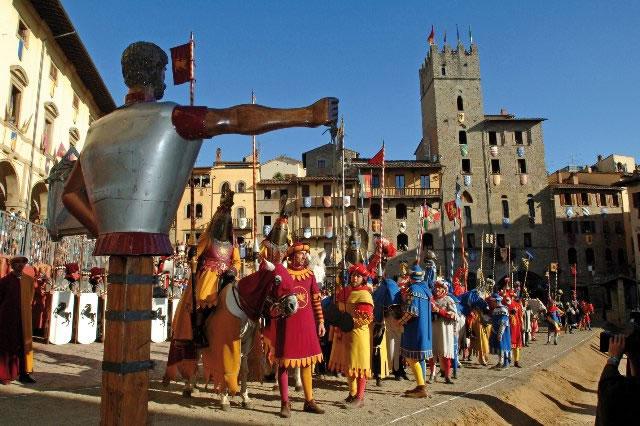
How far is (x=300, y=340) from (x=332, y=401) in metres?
1.62

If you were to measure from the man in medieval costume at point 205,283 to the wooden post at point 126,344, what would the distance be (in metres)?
4.40

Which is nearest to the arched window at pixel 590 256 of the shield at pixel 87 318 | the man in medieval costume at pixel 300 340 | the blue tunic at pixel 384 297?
the blue tunic at pixel 384 297

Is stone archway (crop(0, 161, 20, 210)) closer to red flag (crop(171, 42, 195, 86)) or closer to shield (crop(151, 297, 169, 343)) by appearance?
shield (crop(151, 297, 169, 343))

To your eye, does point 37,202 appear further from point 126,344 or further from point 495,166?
point 495,166

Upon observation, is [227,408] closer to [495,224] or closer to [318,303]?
[318,303]

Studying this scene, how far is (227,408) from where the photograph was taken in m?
6.65

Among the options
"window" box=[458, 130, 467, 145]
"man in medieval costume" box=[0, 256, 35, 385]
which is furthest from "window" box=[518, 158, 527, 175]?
"man in medieval costume" box=[0, 256, 35, 385]

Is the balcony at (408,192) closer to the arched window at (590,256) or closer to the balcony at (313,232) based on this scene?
the balcony at (313,232)

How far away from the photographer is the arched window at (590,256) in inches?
1957

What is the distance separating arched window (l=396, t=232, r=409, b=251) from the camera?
→ 48.8 m

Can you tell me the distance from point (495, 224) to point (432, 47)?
21931 mm

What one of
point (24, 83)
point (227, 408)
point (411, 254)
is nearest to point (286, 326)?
point (227, 408)

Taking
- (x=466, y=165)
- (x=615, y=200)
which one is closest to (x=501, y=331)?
(x=466, y=165)

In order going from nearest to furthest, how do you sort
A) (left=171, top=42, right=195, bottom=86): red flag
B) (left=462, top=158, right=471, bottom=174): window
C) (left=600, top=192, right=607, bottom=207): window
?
(left=171, top=42, right=195, bottom=86): red flag
(left=462, top=158, right=471, bottom=174): window
(left=600, top=192, right=607, bottom=207): window
